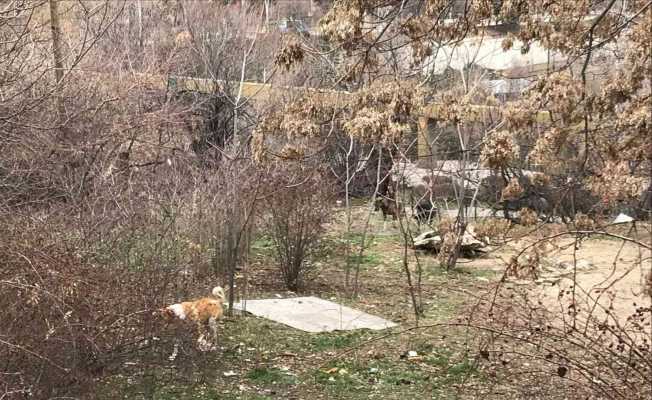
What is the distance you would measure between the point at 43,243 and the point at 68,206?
180 centimetres

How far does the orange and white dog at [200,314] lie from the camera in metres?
5.55

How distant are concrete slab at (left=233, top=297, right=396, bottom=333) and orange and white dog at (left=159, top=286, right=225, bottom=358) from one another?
2.12 metres

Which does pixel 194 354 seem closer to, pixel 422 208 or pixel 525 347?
pixel 525 347

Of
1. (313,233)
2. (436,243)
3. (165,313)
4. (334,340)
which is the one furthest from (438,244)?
(165,313)

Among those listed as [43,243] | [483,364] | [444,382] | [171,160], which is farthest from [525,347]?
[171,160]

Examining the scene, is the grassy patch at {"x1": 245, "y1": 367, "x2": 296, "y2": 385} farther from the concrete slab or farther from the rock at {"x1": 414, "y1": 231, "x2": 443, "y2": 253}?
the rock at {"x1": 414, "y1": 231, "x2": 443, "y2": 253}

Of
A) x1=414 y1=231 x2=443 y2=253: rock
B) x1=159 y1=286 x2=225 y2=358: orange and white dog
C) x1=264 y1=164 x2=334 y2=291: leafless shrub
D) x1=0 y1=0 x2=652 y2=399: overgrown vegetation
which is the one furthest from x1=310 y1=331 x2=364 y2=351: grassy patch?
x1=414 y1=231 x2=443 y2=253: rock

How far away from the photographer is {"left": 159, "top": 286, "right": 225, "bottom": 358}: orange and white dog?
5.55 metres

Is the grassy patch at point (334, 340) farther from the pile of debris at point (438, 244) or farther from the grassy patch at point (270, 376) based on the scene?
the pile of debris at point (438, 244)

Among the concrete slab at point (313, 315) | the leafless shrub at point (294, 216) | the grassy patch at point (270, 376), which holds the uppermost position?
the leafless shrub at point (294, 216)

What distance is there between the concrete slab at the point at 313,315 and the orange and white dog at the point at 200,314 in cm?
212

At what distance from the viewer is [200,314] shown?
235 inches

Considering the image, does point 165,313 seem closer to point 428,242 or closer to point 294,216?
point 294,216

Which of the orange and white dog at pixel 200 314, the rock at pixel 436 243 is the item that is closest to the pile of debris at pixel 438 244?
the rock at pixel 436 243
